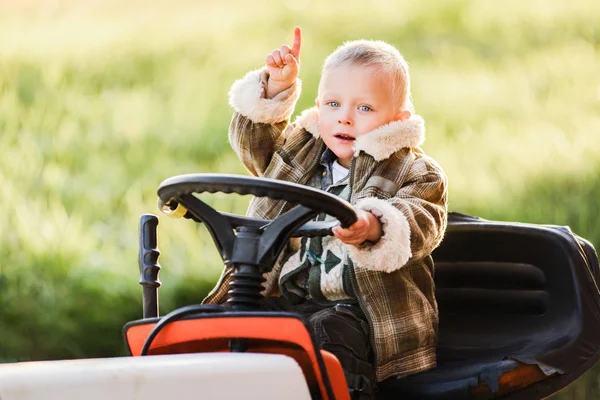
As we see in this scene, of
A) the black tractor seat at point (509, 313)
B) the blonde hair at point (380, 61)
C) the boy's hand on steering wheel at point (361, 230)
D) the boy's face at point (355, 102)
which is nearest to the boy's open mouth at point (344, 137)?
the boy's face at point (355, 102)

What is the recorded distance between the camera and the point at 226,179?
1343mm

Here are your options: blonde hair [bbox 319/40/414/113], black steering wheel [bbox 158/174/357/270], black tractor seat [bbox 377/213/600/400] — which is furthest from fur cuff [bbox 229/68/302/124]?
black steering wheel [bbox 158/174/357/270]

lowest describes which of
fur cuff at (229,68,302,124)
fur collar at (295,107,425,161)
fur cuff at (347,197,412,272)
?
fur cuff at (347,197,412,272)

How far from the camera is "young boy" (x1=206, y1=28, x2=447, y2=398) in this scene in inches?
64.8

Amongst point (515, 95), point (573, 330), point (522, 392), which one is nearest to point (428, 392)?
point (522, 392)

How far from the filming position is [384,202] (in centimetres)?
159

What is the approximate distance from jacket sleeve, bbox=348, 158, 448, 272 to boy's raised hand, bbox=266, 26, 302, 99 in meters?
0.31

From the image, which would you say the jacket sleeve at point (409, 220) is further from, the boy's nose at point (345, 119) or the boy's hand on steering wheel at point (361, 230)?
the boy's nose at point (345, 119)

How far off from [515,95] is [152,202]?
1.58m

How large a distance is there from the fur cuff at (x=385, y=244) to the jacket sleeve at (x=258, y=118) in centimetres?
47

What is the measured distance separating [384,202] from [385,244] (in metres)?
0.07

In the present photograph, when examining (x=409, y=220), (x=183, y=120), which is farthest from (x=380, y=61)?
(x=183, y=120)

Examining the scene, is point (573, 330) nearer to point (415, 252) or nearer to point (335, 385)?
point (415, 252)

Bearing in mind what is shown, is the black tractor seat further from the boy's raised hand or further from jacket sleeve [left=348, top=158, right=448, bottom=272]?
the boy's raised hand
